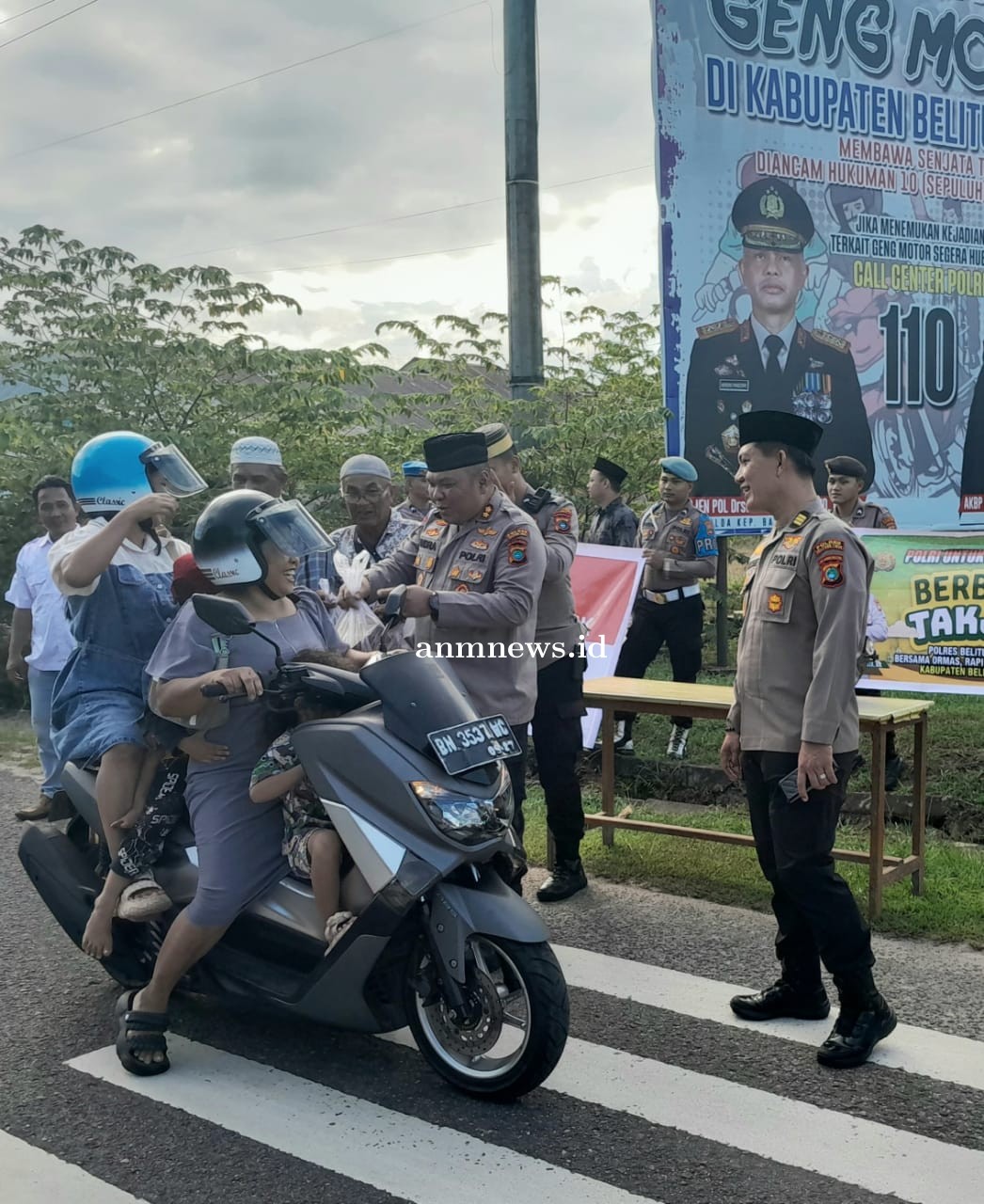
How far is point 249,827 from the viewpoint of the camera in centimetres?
353

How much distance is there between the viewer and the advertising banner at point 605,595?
793cm

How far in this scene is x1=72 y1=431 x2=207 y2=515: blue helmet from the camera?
158 inches

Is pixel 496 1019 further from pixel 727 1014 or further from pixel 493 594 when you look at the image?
pixel 493 594

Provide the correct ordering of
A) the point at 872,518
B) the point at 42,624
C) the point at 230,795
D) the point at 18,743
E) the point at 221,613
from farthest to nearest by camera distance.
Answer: the point at 18,743, the point at 872,518, the point at 42,624, the point at 230,795, the point at 221,613

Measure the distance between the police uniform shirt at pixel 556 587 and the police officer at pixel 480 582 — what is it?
465mm

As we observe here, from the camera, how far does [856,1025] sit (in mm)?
3572

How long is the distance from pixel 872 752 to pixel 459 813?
235 cm

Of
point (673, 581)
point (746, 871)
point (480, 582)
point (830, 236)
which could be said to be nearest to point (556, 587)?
point (480, 582)

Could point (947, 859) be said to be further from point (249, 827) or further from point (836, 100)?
point (836, 100)

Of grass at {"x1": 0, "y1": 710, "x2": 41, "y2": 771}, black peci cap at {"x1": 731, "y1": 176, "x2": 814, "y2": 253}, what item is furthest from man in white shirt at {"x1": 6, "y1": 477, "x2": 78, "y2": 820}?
black peci cap at {"x1": 731, "y1": 176, "x2": 814, "y2": 253}

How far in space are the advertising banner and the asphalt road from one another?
12.2ft

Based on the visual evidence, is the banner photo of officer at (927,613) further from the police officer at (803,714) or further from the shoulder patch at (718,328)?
the police officer at (803,714)

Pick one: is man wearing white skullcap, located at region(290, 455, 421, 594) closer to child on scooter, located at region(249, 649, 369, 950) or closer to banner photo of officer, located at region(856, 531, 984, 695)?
child on scooter, located at region(249, 649, 369, 950)

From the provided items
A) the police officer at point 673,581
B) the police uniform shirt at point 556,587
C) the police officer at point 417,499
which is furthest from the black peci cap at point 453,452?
the police officer at point 673,581
